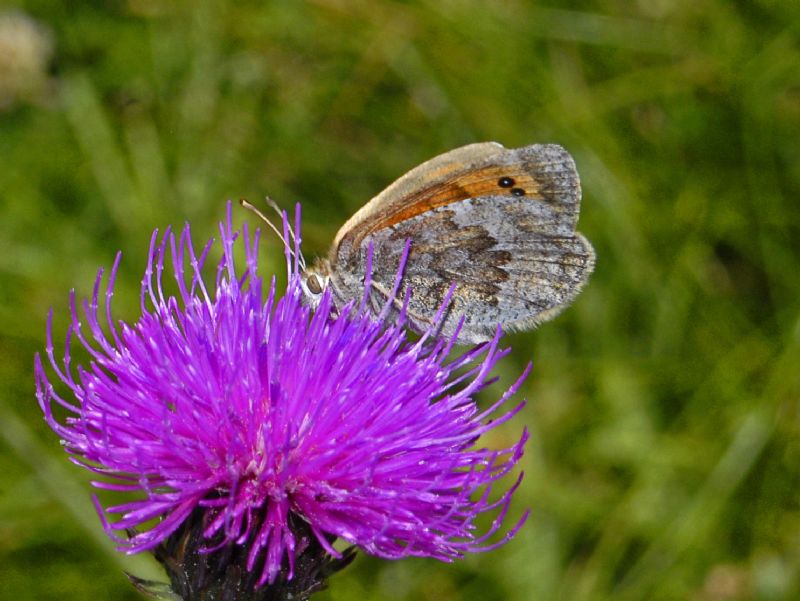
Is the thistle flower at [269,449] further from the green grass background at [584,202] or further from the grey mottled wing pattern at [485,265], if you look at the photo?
the green grass background at [584,202]

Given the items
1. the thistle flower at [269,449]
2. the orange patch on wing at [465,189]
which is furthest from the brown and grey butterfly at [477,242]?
the thistle flower at [269,449]

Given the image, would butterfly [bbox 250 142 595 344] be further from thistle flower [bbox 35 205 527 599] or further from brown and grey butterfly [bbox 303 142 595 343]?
thistle flower [bbox 35 205 527 599]

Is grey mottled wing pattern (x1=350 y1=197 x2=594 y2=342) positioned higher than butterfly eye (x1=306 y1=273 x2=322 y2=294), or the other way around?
grey mottled wing pattern (x1=350 y1=197 x2=594 y2=342)

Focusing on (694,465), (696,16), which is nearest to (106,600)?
(694,465)

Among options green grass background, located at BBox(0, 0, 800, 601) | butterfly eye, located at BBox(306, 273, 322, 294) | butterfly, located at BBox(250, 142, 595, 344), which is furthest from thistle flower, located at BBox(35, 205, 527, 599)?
green grass background, located at BBox(0, 0, 800, 601)

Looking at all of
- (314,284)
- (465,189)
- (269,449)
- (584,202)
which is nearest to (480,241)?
(465,189)

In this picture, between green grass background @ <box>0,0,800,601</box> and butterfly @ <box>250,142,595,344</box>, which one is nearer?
butterfly @ <box>250,142,595,344</box>

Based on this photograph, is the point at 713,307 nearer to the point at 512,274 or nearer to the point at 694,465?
the point at 694,465
